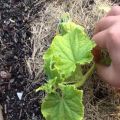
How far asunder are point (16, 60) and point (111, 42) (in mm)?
664

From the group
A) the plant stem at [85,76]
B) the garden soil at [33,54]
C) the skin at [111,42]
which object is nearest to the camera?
the skin at [111,42]

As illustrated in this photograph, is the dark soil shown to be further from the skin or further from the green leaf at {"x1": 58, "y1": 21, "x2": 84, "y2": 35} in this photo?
the skin

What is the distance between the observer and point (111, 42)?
1670 mm

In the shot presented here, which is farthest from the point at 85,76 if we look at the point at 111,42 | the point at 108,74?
the point at 111,42

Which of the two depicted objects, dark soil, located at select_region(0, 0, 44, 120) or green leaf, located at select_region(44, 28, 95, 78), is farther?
dark soil, located at select_region(0, 0, 44, 120)

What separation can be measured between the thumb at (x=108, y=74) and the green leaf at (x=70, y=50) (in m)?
0.11

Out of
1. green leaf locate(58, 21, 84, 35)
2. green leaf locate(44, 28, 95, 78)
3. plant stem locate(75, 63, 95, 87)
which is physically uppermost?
green leaf locate(58, 21, 84, 35)

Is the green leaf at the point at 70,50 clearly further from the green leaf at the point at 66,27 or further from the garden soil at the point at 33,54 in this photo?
the garden soil at the point at 33,54

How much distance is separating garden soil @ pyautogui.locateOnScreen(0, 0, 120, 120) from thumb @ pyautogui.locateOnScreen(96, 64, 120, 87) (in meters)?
0.17

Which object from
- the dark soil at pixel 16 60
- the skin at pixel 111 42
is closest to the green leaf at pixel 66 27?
the skin at pixel 111 42

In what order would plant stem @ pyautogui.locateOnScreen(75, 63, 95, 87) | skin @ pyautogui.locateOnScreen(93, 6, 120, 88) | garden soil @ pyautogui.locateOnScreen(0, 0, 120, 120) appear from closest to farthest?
skin @ pyautogui.locateOnScreen(93, 6, 120, 88) → plant stem @ pyautogui.locateOnScreen(75, 63, 95, 87) → garden soil @ pyautogui.locateOnScreen(0, 0, 120, 120)

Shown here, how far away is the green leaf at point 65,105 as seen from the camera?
168 cm

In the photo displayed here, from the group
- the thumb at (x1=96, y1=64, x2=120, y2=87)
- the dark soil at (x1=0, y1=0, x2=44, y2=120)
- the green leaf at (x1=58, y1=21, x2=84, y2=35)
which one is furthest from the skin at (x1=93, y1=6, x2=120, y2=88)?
the dark soil at (x1=0, y1=0, x2=44, y2=120)

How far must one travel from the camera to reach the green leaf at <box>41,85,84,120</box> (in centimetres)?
168
